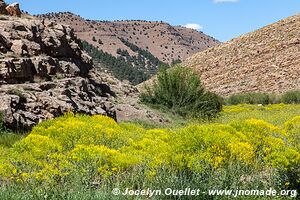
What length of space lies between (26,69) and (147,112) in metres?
6.80

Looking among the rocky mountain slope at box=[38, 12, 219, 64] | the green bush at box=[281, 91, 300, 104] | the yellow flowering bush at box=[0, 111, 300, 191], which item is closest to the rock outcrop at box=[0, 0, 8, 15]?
the yellow flowering bush at box=[0, 111, 300, 191]

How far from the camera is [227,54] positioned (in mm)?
54438

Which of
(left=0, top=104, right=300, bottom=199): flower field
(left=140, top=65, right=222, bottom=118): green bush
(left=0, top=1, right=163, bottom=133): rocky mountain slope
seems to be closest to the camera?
(left=0, top=104, right=300, bottom=199): flower field

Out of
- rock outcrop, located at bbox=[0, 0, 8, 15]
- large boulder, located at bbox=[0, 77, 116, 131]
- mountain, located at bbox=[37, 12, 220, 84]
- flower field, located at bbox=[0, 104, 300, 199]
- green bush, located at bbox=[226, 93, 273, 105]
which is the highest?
mountain, located at bbox=[37, 12, 220, 84]

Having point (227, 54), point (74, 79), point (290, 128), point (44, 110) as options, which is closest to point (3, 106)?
point (44, 110)

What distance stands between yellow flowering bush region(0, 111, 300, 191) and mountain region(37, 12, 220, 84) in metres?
73.3

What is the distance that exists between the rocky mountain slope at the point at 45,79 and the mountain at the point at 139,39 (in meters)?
59.6

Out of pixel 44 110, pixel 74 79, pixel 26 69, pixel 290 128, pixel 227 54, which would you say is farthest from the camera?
Answer: pixel 227 54

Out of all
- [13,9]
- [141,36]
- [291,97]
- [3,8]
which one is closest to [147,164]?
[3,8]

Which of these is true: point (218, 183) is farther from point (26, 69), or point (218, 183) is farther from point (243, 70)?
point (243, 70)

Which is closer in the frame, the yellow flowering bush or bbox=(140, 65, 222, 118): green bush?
the yellow flowering bush

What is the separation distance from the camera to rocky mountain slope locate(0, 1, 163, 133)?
14641 mm

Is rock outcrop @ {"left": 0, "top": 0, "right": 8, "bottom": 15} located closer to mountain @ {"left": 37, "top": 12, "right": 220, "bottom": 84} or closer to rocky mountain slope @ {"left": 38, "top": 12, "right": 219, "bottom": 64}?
mountain @ {"left": 37, "top": 12, "right": 220, "bottom": 84}

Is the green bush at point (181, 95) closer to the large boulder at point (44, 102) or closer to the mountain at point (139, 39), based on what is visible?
the large boulder at point (44, 102)
